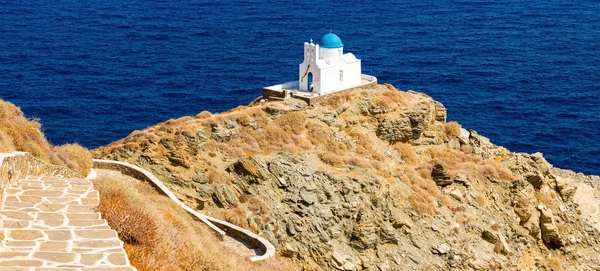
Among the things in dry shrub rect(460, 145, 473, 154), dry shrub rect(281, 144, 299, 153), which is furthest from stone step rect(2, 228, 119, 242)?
dry shrub rect(460, 145, 473, 154)

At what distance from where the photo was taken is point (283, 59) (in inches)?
4279

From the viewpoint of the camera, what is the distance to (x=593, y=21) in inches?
5266

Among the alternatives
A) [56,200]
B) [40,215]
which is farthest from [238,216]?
[40,215]

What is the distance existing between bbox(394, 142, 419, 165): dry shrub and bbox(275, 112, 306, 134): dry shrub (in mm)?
8029

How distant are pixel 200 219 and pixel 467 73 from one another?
71.1 metres

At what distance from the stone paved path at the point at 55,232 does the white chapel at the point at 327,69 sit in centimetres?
3798

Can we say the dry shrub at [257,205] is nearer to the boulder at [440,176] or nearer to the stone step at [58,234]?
the boulder at [440,176]

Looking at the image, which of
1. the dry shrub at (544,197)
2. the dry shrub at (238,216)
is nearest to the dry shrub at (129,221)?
the dry shrub at (238,216)

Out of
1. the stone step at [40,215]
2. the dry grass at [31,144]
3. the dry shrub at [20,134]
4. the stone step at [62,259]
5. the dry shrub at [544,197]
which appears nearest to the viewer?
the stone step at [62,259]

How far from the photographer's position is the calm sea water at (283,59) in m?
87.4

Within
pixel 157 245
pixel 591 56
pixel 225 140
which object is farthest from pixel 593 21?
pixel 157 245

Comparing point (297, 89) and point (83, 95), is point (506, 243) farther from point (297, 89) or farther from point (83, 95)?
point (83, 95)

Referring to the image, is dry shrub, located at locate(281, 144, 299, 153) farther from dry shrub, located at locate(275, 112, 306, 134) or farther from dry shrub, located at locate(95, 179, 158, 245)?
dry shrub, located at locate(95, 179, 158, 245)

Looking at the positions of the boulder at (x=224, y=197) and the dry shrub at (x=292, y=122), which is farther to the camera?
the dry shrub at (x=292, y=122)
